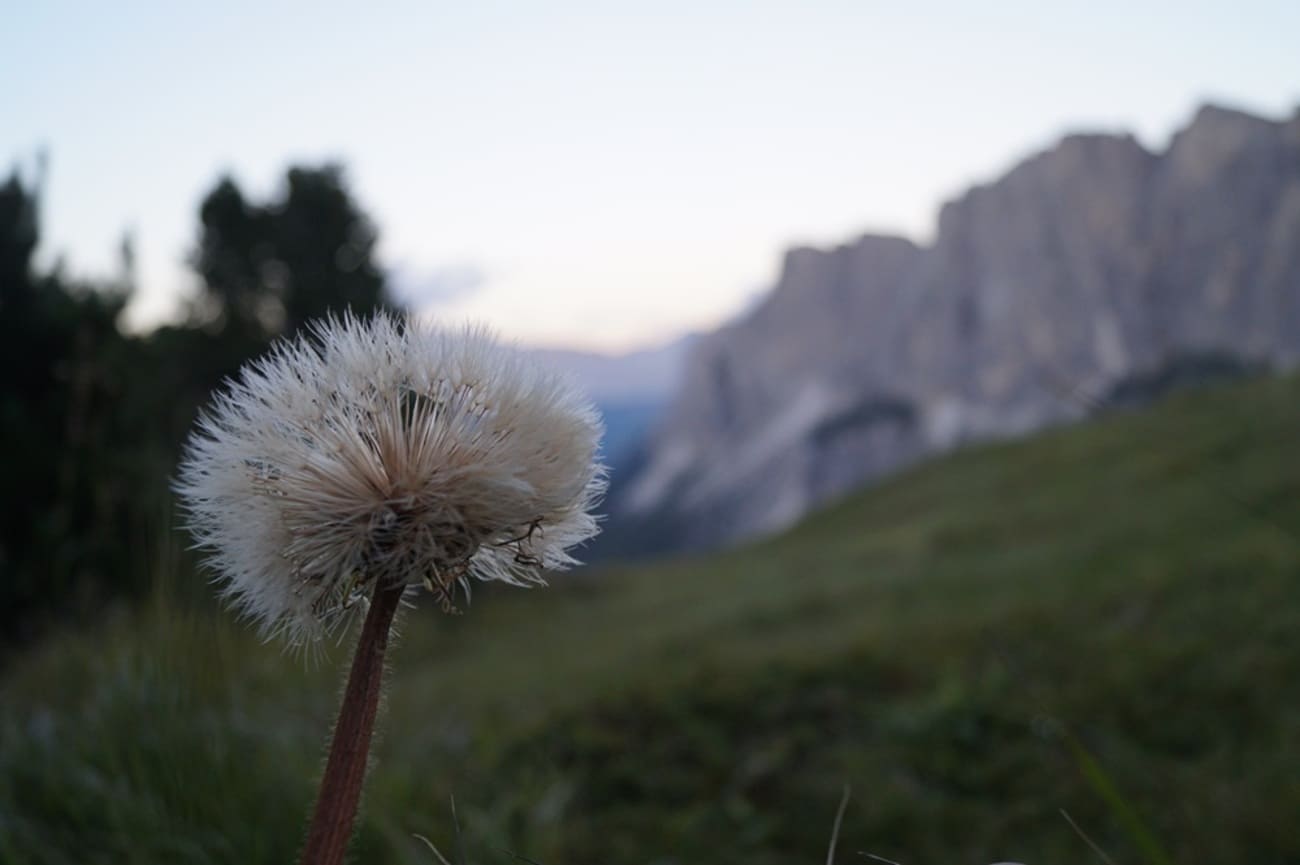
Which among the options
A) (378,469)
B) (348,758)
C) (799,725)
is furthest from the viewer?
(799,725)

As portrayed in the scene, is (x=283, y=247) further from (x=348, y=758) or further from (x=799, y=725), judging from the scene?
(x=348, y=758)

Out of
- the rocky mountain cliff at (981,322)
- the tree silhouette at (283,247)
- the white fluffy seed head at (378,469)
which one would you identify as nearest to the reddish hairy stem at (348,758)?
the white fluffy seed head at (378,469)

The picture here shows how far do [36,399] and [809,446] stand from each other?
11517cm

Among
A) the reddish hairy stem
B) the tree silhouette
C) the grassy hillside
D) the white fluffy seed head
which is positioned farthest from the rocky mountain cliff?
the reddish hairy stem

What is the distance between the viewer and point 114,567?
7852 millimetres

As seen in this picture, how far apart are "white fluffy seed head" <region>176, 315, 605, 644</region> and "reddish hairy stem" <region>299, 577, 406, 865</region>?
13 cm

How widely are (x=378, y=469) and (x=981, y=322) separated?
12188 cm

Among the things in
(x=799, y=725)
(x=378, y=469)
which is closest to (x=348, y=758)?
(x=378, y=469)

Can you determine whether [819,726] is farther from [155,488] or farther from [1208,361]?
[1208,361]

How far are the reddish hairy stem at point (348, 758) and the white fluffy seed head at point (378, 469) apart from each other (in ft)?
0.42

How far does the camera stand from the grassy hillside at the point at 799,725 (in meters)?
2.68

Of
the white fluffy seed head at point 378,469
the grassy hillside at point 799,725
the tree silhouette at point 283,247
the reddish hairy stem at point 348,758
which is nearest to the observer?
the reddish hairy stem at point 348,758

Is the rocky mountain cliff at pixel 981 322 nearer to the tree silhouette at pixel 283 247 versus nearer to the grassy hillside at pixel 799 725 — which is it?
the tree silhouette at pixel 283 247

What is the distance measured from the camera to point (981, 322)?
4599 inches
